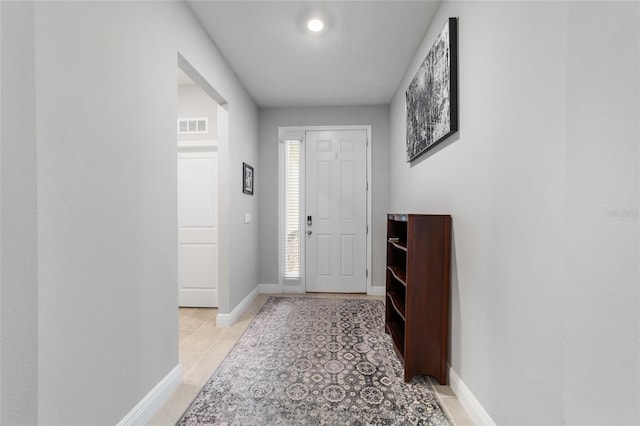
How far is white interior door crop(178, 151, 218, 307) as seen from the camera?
321 cm

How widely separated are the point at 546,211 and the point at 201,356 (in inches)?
93.7

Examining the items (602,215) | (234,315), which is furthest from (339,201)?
(602,215)

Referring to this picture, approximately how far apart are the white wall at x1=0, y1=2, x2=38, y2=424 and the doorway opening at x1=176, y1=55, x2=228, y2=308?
2297 millimetres

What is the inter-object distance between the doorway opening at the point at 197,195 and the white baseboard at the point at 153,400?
5.05 feet

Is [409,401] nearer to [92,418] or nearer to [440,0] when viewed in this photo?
[92,418]

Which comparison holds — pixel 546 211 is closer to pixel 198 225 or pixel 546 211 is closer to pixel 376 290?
pixel 376 290

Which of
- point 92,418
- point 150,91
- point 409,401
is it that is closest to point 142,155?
point 150,91

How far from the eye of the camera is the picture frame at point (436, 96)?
5.42ft

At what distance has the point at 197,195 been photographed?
10.6 feet

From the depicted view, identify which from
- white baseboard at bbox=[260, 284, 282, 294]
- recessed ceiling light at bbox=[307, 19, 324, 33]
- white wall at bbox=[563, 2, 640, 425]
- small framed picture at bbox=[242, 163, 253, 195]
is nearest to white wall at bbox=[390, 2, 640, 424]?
white wall at bbox=[563, 2, 640, 425]

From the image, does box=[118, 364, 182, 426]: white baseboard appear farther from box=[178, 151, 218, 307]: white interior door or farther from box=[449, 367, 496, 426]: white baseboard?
box=[449, 367, 496, 426]: white baseboard

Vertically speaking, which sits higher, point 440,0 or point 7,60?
point 440,0

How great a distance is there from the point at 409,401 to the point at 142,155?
81.7 inches

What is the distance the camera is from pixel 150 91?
4.99ft
